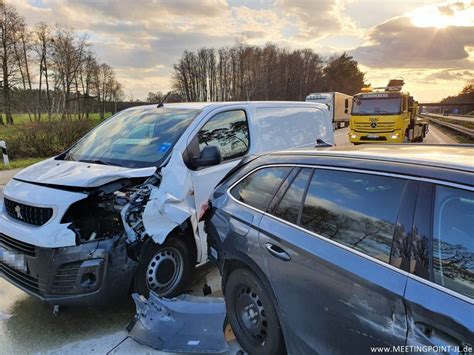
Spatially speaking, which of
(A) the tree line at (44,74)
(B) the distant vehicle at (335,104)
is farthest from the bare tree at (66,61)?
(B) the distant vehicle at (335,104)

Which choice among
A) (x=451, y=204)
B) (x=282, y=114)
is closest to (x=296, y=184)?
(x=451, y=204)

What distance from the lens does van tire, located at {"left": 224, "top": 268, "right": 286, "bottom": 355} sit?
7.99ft

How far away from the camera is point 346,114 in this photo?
41625 mm

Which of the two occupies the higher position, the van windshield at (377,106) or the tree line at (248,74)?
the tree line at (248,74)

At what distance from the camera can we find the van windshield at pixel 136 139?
3.70 m

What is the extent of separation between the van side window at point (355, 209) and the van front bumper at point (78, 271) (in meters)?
1.65

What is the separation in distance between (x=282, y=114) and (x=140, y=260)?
2.89m

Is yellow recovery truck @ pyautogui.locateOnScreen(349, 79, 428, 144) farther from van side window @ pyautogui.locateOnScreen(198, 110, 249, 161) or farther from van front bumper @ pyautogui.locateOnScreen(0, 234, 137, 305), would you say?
van front bumper @ pyautogui.locateOnScreen(0, 234, 137, 305)

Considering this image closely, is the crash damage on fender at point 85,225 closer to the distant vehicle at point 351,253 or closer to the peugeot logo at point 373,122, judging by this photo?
the distant vehicle at point 351,253

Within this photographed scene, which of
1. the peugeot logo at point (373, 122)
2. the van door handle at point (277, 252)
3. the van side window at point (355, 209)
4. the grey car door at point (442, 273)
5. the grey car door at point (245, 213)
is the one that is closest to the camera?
the grey car door at point (442, 273)

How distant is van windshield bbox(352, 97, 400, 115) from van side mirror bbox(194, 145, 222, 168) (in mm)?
14461

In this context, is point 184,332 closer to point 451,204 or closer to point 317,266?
point 317,266

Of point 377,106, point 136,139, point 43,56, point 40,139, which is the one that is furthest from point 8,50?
point 136,139

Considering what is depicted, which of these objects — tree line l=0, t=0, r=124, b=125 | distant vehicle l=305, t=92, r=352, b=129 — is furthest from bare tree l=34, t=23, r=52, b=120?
distant vehicle l=305, t=92, r=352, b=129
